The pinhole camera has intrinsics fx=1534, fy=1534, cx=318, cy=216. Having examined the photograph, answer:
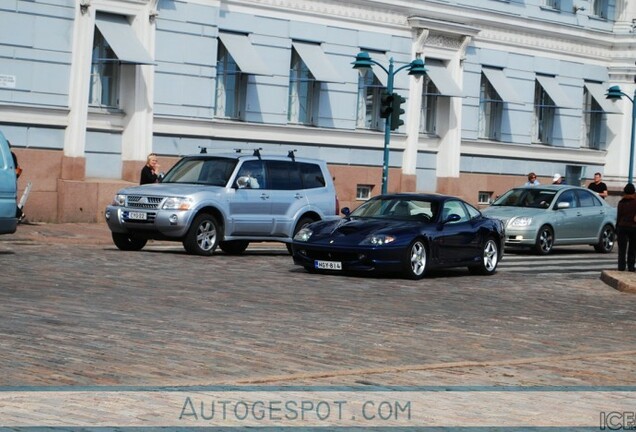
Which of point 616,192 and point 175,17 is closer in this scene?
point 175,17

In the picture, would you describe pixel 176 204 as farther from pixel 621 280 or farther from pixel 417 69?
pixel 417 69

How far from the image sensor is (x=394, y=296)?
64.0 feet

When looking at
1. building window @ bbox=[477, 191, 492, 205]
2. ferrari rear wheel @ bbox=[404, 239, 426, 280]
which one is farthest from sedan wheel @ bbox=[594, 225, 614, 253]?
ferrari rear wheel @ bbox=[404, 239, 426, 280]

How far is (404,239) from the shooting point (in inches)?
877

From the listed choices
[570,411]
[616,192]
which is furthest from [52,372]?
[616,192]

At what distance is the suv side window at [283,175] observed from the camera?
26.6 m

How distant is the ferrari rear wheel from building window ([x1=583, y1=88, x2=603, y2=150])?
1090 inches

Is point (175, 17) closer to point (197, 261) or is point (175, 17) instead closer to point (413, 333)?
point (197, 261)

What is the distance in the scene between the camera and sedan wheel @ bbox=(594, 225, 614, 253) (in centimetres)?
3419

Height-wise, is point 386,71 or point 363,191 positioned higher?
point 386,71

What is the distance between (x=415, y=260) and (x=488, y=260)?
8.38ft

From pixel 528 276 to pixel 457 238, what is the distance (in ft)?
6.40

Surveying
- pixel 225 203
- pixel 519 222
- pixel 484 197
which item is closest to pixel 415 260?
pixel 225 203

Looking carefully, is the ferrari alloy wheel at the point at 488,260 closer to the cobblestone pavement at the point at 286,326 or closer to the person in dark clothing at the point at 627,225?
the cobblestone pavement at the point at 286,326
